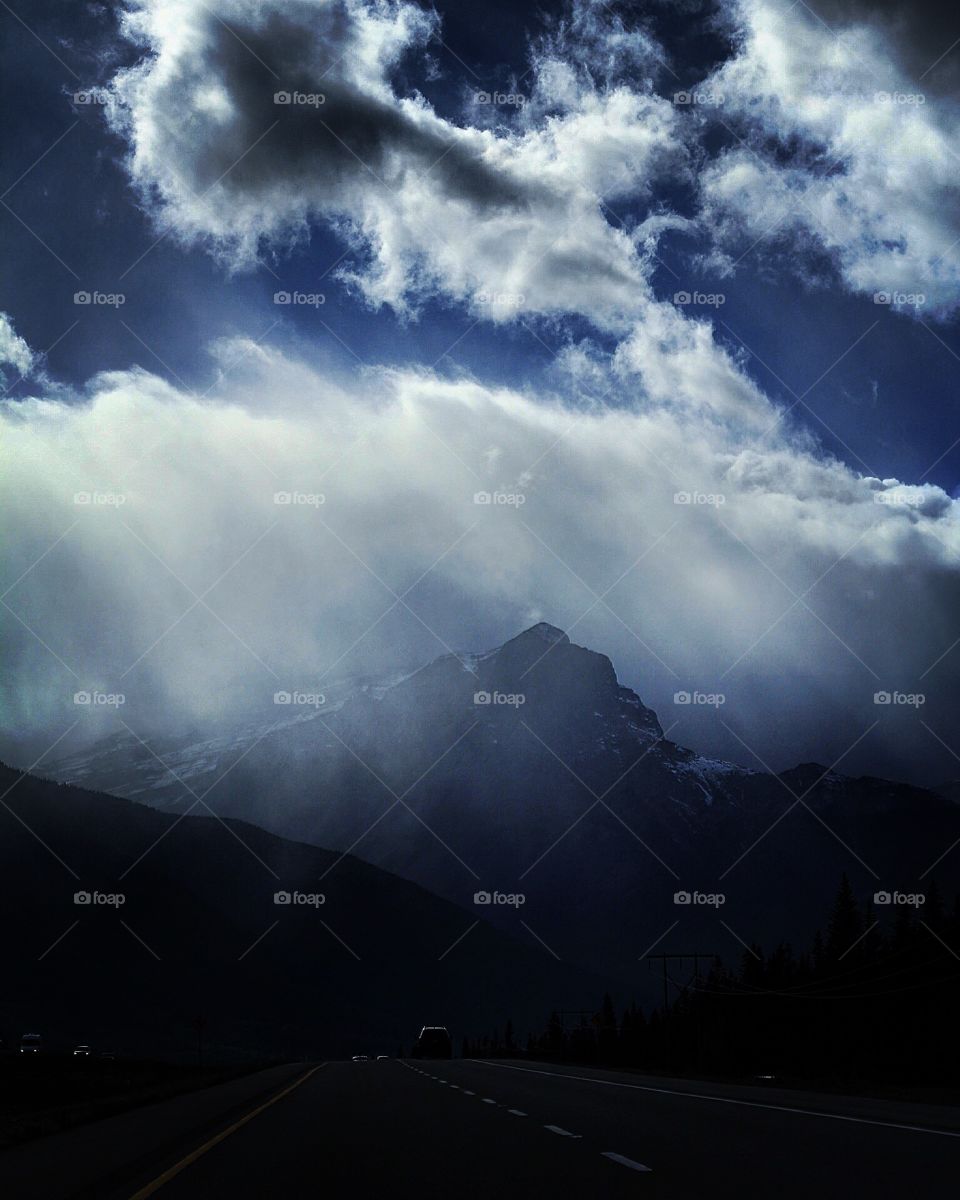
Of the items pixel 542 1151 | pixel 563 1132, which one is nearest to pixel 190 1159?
pixel 542 1151

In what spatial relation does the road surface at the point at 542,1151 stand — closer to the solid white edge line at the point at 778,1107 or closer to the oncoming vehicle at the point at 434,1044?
the solid white edge line at the point at 778,1107

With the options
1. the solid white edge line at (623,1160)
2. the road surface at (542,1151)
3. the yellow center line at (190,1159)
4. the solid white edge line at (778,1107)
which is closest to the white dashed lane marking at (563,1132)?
the road surface at (542,1151)

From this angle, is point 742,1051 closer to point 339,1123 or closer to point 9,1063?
point 9,1063

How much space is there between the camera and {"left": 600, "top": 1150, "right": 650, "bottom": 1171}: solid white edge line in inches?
503

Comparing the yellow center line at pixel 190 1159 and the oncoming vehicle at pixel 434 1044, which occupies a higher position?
the yellow center line at pixel 190 1159

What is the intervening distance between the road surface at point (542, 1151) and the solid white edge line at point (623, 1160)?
20 mm

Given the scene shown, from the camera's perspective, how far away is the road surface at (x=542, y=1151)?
1156cm

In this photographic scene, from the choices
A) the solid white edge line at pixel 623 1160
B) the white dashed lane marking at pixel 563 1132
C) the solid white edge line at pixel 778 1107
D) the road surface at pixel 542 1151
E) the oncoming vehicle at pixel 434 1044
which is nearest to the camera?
the road surface at pixel 542 1151

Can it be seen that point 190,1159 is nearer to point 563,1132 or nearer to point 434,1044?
point 563,1132

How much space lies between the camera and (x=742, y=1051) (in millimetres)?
156875

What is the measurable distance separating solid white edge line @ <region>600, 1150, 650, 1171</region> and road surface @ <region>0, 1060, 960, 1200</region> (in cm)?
2

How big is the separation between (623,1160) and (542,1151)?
4.66 feet

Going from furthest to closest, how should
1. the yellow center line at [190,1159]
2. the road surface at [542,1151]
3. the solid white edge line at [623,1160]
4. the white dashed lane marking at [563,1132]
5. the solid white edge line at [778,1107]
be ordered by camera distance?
the solid white edge line at [778,1107] < the white dashed lane marking at [563,1132] < the solid white edge line at [623,1160] < the yellow center line at [190,1159] < the road surface at [542,1151]

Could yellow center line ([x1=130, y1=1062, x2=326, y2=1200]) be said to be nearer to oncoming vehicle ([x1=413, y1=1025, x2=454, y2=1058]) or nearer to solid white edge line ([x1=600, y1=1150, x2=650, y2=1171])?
solid white edge line ([x1=600, y1=1150, x2=650, y2=1171])
